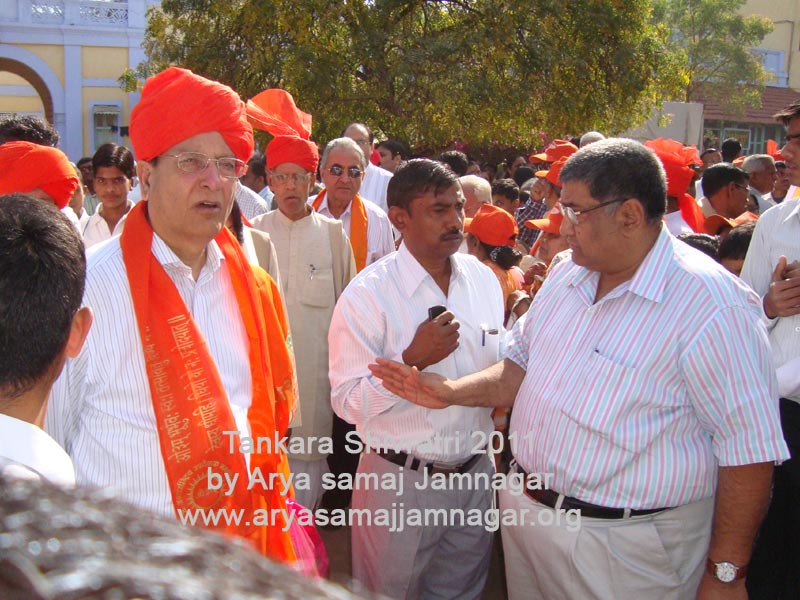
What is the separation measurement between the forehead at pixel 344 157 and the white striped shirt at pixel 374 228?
278 millimetres

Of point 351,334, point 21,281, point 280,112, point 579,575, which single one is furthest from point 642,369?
point 280,112

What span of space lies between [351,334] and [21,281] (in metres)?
1.82

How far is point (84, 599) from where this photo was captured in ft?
1.50

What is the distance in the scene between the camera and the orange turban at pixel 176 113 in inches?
96.0

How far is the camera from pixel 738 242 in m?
4.11

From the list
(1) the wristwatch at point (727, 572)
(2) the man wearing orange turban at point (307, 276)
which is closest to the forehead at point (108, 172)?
(2) the man wearing orange turban at point (307, 276)

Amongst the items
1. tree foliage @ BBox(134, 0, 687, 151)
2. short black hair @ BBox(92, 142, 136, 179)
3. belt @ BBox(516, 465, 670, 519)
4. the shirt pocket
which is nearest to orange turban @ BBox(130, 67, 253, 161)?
belt @ BBox(516, 465, 670, 519)

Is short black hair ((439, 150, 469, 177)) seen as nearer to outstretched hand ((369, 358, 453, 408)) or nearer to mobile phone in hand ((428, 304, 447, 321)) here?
mobile phone in hand ((428, 304, 447, 321))

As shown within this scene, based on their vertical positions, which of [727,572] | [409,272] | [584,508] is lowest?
[727,572]

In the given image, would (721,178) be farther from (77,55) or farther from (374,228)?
(77,55)

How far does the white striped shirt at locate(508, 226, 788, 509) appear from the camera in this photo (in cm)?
239

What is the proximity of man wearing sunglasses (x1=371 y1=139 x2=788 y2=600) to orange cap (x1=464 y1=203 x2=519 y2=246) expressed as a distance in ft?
6.45

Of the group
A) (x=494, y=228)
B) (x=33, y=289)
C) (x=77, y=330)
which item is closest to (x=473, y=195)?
(x=494, y=228)

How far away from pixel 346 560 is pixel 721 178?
4.18 m
